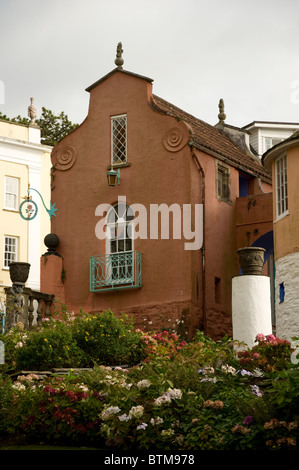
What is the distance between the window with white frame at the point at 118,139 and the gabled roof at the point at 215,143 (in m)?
1.13

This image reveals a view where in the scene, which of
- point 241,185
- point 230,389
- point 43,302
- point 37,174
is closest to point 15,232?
point 37,174

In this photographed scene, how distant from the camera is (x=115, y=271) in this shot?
2492 centimetres

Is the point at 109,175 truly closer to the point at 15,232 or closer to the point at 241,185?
the point at 241,185

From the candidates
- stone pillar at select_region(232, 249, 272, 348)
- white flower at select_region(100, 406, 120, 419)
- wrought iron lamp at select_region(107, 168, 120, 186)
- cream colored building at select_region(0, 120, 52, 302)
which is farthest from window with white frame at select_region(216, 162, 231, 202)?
cream colored building at select_region(0, 120, 52, 302)

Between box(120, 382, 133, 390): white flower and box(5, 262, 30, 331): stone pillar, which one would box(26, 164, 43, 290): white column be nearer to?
box(5, 262, 30, 331): stone pillar

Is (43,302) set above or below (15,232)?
below

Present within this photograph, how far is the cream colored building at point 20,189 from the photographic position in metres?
40.9

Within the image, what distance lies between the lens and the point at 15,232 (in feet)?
135

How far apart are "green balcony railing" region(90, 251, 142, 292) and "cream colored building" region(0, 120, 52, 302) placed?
1580 centimetres

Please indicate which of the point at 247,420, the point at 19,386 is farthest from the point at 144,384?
the point at 19,386

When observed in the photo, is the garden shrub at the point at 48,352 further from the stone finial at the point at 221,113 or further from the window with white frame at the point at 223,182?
the stone finial at the point at 221,113

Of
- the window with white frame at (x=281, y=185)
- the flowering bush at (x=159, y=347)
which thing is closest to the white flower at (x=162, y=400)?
the flowering bush at (x=159, y=347)

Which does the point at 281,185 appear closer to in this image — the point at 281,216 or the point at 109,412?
the point at 281,216

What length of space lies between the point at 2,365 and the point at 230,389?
213 inches
